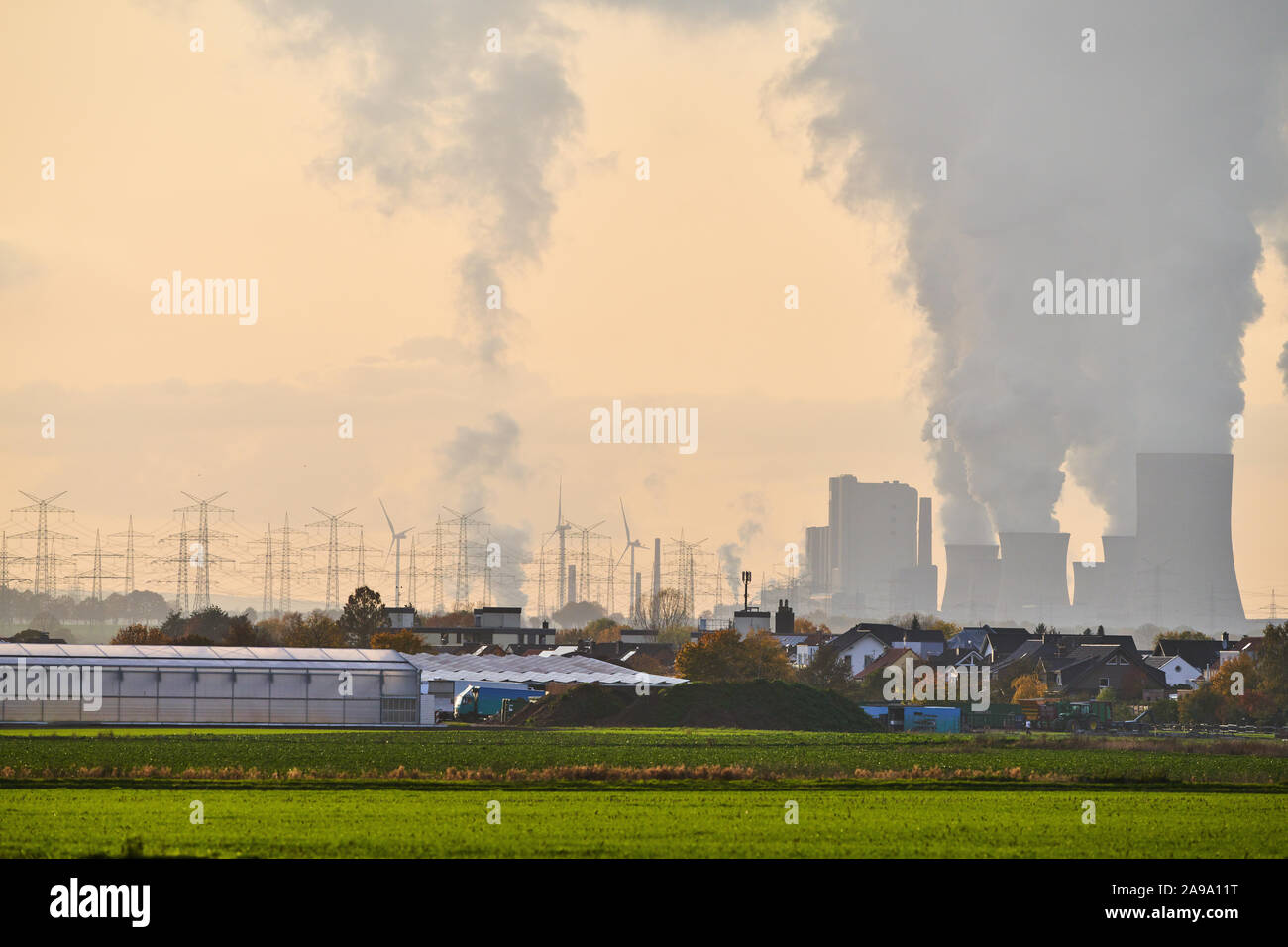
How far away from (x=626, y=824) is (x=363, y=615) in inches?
5191

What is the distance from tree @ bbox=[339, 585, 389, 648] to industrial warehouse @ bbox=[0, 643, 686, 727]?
176 ft

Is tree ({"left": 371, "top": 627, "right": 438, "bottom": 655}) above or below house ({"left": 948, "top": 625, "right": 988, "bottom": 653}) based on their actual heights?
above

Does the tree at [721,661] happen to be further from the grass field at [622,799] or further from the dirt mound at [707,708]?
the grass field at [622,799]

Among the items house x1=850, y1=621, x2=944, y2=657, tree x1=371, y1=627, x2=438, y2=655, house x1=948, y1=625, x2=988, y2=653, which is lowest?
house x1=948, y1=625, x2=988, y2=653

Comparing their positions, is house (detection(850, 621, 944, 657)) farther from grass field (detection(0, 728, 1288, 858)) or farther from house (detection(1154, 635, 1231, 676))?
grass field (detection(0, 728, 1288, 858))

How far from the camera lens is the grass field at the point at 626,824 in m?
31.0

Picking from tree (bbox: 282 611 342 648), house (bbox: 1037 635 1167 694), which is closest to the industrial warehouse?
tree (bbox: 282 611 342 648)

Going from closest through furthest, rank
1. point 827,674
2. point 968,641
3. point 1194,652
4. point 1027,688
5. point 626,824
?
point 626,824 < point 1027,688 < point 827,674 < point 1194,652 < point 968,641

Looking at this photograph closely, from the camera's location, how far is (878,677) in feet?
446

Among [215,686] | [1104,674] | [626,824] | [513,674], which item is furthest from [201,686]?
[1104,674]

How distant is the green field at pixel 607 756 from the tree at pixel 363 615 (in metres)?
71.1

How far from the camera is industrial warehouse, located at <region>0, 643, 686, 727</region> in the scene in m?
96.1

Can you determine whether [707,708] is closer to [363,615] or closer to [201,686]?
[201,686]

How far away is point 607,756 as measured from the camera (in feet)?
216
